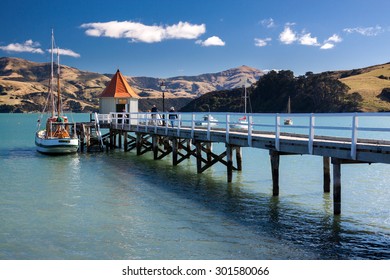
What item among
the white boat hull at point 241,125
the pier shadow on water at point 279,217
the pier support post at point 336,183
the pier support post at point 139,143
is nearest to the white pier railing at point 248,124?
the white boat hull at point 241,125

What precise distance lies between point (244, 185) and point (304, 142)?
742 cm

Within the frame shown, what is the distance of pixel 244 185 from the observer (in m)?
24.4

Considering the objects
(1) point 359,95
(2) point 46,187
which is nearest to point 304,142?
(2) point 46,187

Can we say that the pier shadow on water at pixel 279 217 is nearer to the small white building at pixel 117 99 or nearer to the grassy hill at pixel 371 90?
the small white building at pixel 117 99

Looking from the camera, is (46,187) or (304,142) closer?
(304,142)

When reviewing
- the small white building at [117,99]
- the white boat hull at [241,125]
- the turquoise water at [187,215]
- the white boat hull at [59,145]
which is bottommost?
the turquoise water at [187,215]

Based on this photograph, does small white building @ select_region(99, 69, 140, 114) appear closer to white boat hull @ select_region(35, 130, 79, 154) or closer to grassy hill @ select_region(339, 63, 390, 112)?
white boat hull @ select_region(35, 130, 79, 154)

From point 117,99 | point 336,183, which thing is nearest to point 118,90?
point 117,99

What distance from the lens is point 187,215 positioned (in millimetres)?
17484

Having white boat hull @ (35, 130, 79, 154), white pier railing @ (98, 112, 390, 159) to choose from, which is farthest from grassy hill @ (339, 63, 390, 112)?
white boat hull @ (35, 130, 79, 154)

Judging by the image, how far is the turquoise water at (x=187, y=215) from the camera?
13.5 m

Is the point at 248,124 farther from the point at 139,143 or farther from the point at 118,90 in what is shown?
the point at 118,90

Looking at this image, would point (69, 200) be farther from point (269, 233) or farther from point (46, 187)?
point (269, 233)
